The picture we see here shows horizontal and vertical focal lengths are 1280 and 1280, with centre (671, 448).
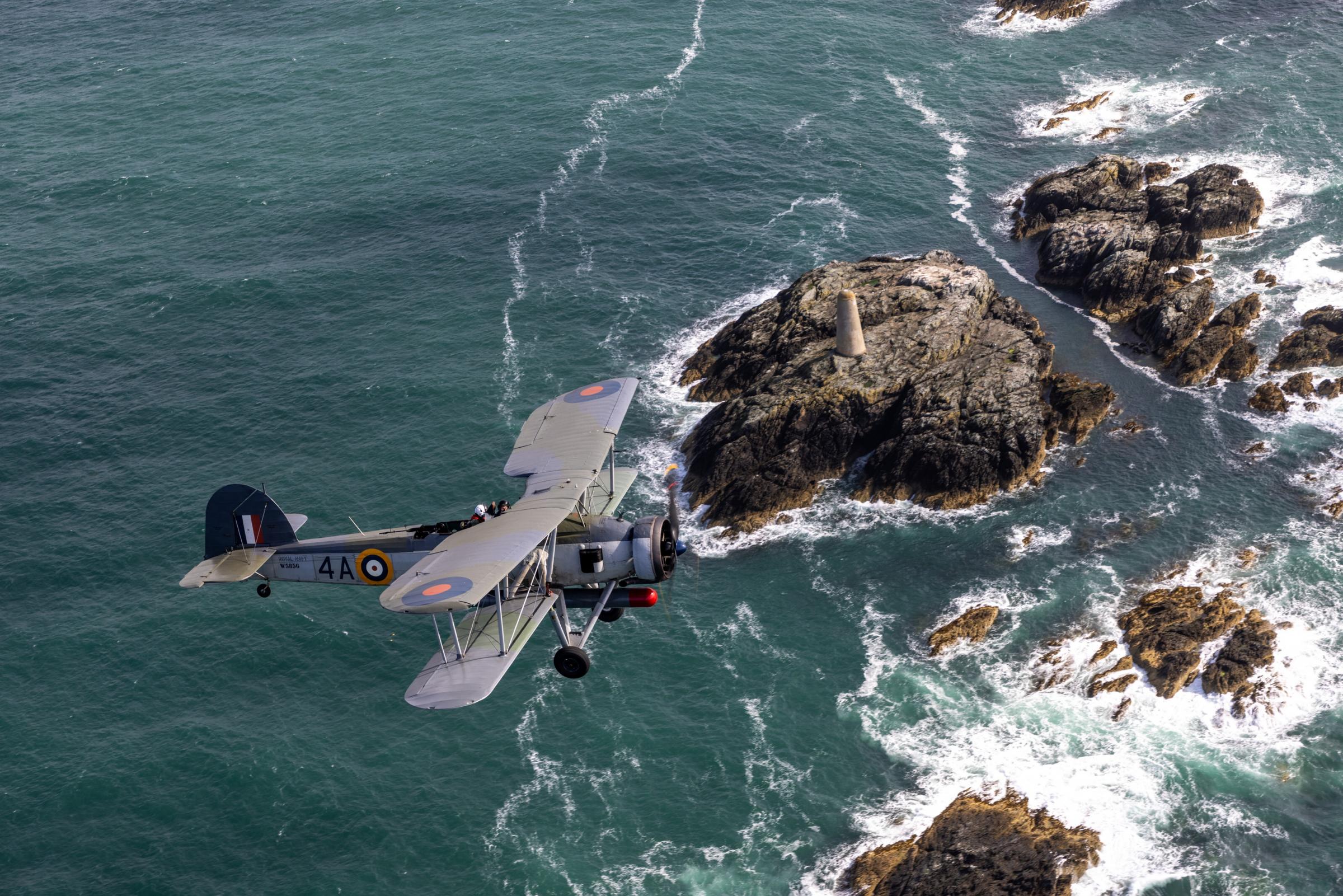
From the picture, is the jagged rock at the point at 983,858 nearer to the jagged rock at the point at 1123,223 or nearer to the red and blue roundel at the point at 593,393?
the red and blue roundel at the point at 593,393

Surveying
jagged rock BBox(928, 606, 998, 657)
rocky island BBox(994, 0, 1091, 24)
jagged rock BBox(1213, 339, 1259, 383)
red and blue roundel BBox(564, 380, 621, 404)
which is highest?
rocky island BBox(994, 0, 1091, 24)

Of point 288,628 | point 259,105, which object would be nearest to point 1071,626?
point 288,628

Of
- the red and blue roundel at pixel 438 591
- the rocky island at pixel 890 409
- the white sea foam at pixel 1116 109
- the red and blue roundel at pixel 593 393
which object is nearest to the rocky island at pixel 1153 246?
the rocky island at pixel 890 409

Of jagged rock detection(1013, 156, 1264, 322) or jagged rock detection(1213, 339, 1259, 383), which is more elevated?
jagged rock detection(1013, 156, 1264, 322)

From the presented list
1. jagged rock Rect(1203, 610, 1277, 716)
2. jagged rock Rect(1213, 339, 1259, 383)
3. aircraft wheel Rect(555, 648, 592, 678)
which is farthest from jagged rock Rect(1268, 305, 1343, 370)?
aircraft wheel Rect(555, 648, 592, 678)

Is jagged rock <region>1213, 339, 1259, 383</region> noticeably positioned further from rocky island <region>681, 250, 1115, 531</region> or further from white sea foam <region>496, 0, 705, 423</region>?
white sea foam <region>496, 0, 705, 423</region>

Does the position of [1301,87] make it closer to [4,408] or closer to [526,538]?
[526,538]

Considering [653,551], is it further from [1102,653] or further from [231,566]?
[1102,653]
